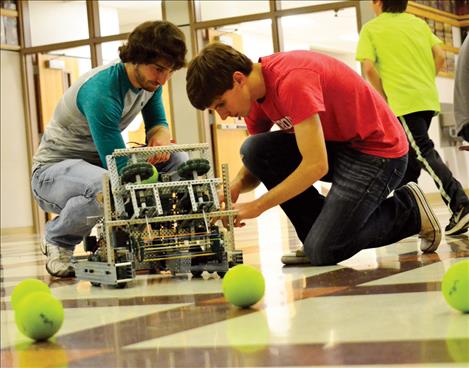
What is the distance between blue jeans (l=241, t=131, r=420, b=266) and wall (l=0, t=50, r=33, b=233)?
792 cm

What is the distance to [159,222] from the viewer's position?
113 inches

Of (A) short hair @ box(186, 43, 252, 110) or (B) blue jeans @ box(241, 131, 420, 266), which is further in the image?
(B) blue jeans @ box(241, 131, 420, 266)

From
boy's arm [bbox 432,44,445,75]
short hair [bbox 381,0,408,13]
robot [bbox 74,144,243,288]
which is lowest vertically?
robot [bbox 74,144,243,288]

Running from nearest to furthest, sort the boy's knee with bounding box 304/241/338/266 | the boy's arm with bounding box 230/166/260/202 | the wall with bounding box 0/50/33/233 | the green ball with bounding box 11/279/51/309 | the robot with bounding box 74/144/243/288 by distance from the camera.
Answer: the green ball with bounding box 11/279/51/309
the robot with bounding box 74/144/243/288
the boy's knee with bounding box 304/241/338/266
the boy's arm with bounding box 230/166/260/202
the wall with bounding box 0/50/33/233

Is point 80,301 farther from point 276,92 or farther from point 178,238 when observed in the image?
point 276,92

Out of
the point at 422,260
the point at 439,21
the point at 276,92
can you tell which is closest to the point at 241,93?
the point at 276,92

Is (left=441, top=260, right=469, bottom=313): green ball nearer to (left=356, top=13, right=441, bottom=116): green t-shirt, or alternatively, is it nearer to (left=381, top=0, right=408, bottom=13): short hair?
(left=356, top=13, right=441, bottom=116): green t-shirt

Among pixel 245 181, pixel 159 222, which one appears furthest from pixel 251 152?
pixel 159 222

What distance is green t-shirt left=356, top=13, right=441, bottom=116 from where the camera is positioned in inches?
170

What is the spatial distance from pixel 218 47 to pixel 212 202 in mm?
472

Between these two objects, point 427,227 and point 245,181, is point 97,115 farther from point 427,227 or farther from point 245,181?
point 427,227

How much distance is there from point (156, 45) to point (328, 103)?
0.61 meters

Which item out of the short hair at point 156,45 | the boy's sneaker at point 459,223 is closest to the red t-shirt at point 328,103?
the short hair at point 156,45

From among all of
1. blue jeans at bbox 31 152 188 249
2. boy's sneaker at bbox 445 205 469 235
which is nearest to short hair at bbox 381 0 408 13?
boy's sneaker at bbox 445 205 469 235
